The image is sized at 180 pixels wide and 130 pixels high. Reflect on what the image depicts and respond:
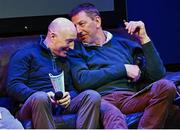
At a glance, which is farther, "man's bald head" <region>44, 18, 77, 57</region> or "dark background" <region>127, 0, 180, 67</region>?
"dark background" <region>127, 0, 180, 67</region>

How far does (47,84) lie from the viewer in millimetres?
2924

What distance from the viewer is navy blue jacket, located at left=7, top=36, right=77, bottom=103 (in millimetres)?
2783

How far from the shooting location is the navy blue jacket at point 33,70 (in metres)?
2.78

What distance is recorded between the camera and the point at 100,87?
3.03 meters

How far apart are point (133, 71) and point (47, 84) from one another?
0.62 meters

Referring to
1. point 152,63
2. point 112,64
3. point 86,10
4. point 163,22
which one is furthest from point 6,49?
point 163,22

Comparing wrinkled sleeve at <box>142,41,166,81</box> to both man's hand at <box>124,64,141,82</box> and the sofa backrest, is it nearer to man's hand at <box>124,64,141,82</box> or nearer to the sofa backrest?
man's hand at <box>124,64,141,82</box>

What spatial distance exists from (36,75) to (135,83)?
0.75 m

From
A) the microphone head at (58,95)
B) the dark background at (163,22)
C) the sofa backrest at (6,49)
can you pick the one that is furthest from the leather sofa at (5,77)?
the dark background at (163,22)

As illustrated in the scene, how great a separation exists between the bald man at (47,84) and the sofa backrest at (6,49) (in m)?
0.18

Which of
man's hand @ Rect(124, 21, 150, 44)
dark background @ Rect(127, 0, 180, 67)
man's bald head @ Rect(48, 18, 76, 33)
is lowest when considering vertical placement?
dark background @ Rect(127, 0, 180, 67)

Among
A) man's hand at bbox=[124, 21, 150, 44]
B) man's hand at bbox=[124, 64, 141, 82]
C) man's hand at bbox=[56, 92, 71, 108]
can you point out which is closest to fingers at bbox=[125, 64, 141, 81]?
man's hand at bbox=[124, 64, 141, 82]

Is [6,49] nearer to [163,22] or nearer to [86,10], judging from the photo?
[86,10]

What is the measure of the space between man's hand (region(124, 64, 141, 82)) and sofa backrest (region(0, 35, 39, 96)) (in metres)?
0.74
